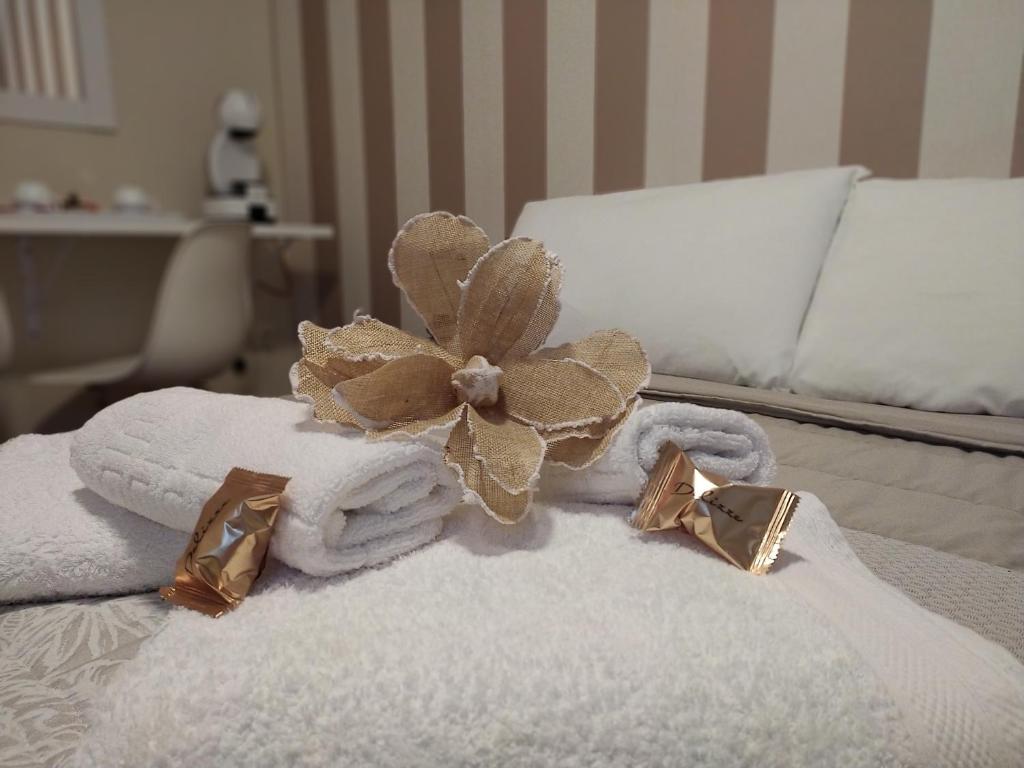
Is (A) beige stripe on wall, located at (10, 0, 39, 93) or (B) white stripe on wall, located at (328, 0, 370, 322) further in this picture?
(B) white stripe on wall, located at (328, 0, 370, 322)

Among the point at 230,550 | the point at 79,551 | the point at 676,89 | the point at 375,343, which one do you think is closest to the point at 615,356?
the point at 375,343

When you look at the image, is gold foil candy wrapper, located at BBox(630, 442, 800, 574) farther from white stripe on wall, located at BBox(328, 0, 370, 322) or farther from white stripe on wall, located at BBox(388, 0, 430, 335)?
white stripe on wall, located at BBox(328, 0, 370, 322)

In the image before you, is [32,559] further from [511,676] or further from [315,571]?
[511,676]

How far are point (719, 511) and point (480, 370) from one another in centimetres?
18

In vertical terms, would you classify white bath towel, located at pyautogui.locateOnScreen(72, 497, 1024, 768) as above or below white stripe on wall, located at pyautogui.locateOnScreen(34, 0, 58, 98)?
below

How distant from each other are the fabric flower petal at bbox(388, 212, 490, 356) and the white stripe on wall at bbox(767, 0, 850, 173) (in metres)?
1.40

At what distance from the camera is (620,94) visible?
1.90 m

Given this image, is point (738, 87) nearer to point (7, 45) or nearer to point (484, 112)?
point (484, 112)

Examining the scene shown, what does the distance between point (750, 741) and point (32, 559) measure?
1.61 ft

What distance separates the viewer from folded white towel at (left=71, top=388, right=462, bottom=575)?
0.40m

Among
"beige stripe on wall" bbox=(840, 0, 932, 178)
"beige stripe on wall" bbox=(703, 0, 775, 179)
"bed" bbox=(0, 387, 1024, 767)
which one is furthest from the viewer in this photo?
"beige stripe on wall" bbox=(703, 0, 775, 179)

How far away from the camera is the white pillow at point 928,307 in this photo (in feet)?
3.17

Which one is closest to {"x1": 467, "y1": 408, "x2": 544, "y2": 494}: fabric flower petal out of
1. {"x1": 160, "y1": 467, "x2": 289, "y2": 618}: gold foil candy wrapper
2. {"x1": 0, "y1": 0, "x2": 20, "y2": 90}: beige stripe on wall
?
{"x1": 160, "y1": 467, "x2": 289, "y2": 618}: gold foil candy wrapper

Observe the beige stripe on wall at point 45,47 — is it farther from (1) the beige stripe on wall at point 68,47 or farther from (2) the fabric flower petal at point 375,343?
(2) the fabric flower petal at point 375,343
